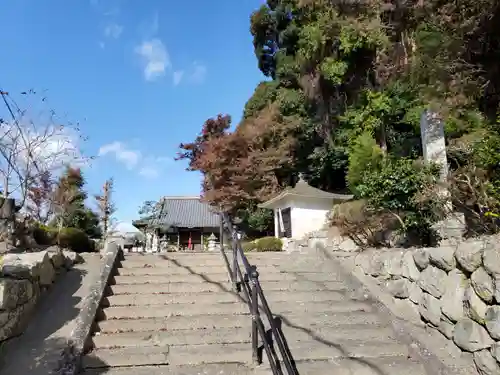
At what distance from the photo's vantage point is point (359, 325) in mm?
4305

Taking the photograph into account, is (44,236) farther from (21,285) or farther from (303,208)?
(303,208)

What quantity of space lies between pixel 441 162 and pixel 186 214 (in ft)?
69.5

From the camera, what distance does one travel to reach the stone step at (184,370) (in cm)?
348

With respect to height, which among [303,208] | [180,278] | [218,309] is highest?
[303,208]

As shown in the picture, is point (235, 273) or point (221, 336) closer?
point (221, 336)

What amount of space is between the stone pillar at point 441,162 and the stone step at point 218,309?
205 centimetres

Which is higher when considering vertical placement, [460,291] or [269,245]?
[269,245]

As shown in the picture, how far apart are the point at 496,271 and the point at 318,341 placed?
5.85 feet

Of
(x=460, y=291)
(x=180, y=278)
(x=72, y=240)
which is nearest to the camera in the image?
(x=460, y=291)

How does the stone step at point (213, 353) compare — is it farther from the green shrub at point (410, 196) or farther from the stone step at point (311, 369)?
the green shrub at point (410, 196)

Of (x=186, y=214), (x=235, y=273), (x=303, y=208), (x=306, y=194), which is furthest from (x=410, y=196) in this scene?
(x=186, y=214)

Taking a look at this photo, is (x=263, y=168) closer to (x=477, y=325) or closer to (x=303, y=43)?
(x=303, y=43)

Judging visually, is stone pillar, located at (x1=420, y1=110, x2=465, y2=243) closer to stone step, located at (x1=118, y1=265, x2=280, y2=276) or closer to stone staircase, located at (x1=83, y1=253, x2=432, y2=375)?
stone staircase, located at (x1=83, y1=253, x2=432, y2=375)

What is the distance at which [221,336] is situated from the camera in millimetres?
4023
